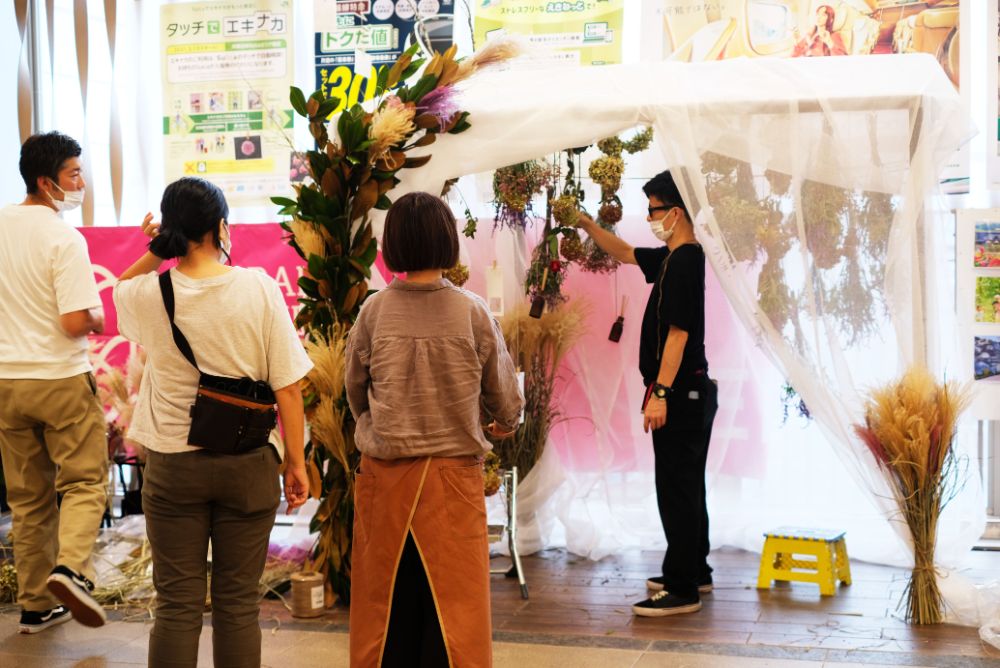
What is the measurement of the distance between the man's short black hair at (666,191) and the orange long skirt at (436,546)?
181 centimetres

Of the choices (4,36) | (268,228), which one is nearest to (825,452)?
(268,228)

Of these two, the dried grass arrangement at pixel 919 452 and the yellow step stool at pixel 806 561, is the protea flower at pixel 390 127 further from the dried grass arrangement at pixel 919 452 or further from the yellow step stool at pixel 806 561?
the yellow step stool at pixel 806 561

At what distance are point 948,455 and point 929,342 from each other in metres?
0.41

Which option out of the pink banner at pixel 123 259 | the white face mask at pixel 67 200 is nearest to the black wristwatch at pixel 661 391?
the white face mask at pixel 67 200

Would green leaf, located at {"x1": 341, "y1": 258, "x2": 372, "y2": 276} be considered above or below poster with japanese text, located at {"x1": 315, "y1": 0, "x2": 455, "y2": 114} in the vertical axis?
below

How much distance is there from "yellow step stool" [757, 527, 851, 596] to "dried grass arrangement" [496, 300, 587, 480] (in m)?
1.13

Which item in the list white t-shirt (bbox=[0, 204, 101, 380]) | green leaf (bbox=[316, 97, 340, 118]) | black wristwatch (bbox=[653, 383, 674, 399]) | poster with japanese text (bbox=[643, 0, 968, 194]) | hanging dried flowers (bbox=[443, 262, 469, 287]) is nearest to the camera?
white t-shirt (bbox=[0, 204, 101, 380])

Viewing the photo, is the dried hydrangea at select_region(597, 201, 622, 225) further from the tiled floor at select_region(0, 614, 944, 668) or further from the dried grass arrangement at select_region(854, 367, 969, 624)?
the tiled floor at select_region(0, 614, 944, 668)

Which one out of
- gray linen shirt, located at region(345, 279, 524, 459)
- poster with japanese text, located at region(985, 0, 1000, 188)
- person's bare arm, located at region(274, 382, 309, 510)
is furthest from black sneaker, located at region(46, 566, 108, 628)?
poster with japanese text, located at region(985, 0, 1000, 188)

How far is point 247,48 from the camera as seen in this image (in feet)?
19.9

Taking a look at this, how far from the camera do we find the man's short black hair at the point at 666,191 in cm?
412

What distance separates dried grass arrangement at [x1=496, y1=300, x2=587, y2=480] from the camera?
4.83 m

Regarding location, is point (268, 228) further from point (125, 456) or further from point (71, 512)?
point (71, 512)

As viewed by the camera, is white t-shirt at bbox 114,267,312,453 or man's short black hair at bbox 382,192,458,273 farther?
white t-shirt at bbox 114,267,312,453
